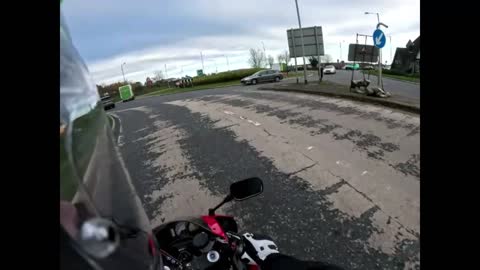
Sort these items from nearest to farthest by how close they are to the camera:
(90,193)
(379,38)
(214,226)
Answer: (90,193)
(214,226)
(379,38)

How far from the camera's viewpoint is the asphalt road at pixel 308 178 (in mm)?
3346

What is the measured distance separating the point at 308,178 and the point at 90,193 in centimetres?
433

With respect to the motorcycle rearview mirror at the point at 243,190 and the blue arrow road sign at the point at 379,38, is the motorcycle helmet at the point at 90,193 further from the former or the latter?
the blue arrow road sign at the point at 379,38

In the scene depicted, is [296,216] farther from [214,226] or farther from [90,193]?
[90,193]

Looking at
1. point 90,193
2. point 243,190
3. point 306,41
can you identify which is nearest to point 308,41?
point 306,41

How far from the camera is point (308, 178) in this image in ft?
16.3

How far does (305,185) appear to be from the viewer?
4711 mm

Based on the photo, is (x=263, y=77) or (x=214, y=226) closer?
(x=214, y=226)

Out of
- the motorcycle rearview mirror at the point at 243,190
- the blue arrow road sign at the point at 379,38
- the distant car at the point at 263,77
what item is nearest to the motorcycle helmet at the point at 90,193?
the motorcycle rearview mirror at the point at 243,190

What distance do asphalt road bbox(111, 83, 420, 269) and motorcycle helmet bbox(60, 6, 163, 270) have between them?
7.90ft

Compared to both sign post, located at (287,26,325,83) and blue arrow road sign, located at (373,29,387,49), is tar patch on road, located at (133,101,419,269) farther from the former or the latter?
sign post, located at (287,26,325,83)
